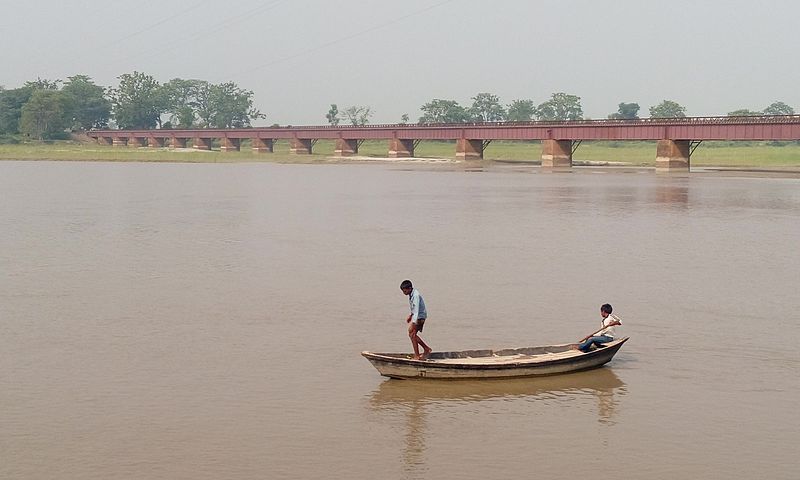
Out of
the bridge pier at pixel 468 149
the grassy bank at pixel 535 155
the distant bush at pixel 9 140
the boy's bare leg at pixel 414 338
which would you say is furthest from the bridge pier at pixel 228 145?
the boy's bare leg at pixel 414 338

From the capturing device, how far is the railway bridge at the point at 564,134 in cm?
9262

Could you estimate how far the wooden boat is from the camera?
17.5 meters

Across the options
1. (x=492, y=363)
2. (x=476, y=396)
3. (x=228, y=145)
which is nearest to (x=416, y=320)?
(x=492, y=363)

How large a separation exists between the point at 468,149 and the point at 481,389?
115m

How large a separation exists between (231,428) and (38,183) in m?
70.5

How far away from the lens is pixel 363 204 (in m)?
58.8

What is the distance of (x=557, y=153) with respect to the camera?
378ft

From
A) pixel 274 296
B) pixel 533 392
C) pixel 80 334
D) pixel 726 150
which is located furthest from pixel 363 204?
pixel 726 150

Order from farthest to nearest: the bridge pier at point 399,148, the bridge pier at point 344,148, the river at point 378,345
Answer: the bridge pier at point 344,148 → the bridge pier at point 399,148 → the river at point 378,345

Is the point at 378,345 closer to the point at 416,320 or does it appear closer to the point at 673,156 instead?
the point at 416,320

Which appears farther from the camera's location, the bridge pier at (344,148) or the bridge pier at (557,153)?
the bridge pier at (344,148)

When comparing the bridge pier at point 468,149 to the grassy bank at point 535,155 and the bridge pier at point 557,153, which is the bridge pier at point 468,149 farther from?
the bridge pier at point 557,153

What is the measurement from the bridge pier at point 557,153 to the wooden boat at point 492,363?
97758 millimetres

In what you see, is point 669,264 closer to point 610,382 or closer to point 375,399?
point 610,382
